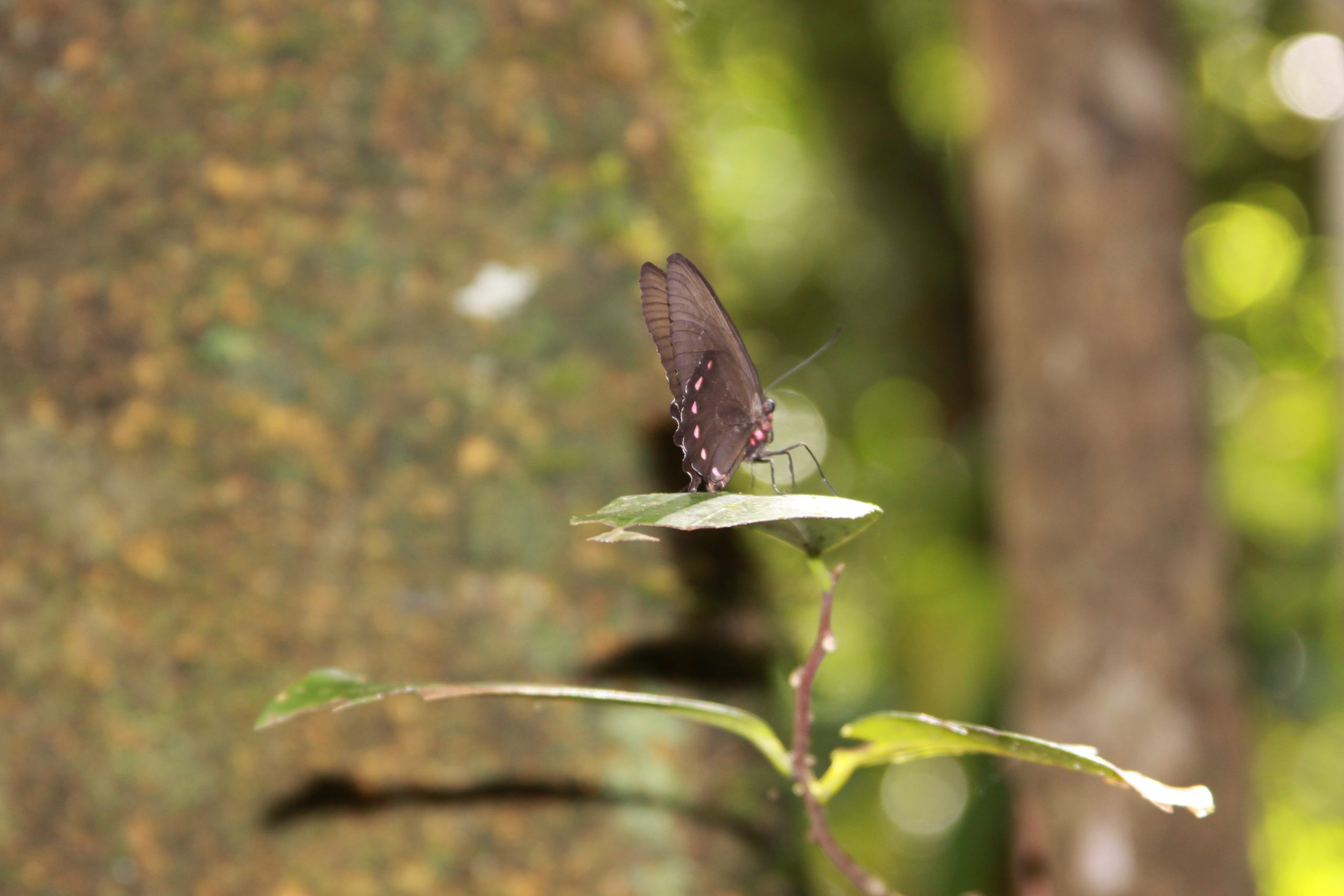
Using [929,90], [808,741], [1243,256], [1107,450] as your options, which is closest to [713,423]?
[808,741]

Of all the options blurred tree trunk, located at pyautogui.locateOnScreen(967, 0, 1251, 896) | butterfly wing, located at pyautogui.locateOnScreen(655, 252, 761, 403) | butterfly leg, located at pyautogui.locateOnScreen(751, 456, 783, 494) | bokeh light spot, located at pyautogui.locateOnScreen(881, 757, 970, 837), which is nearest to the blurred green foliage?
bokeh light spot, located at pyautogui.locateOnScreen(881, 757, 970, 837)

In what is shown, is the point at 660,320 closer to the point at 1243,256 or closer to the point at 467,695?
the point at 467,695

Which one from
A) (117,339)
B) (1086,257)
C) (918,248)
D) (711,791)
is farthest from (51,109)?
(918,248)

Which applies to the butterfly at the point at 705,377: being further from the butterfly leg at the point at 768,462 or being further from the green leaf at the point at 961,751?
the green leaf at the point at 961,751

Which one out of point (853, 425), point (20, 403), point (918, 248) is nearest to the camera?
point (20, 403)

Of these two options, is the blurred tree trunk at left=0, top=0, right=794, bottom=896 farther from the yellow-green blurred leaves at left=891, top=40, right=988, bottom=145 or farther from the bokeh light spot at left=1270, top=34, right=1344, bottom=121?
the bokeh light spot at left=1270, top=34, right=1344, bottom=121

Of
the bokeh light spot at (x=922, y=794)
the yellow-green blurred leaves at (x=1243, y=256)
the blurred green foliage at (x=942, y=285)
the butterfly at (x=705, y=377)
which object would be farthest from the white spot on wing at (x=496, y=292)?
the yellow-green blurred leaves at (x=1243, y=256)

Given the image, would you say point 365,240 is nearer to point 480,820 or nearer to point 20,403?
point 20,403
